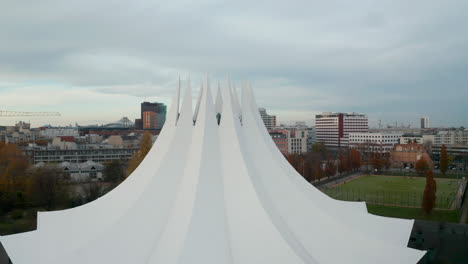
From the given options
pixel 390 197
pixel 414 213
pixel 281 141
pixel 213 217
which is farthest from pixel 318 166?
pixel 213 217

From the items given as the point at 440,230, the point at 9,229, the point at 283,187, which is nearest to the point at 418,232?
the point at 440,230

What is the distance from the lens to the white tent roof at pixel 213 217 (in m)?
8.66

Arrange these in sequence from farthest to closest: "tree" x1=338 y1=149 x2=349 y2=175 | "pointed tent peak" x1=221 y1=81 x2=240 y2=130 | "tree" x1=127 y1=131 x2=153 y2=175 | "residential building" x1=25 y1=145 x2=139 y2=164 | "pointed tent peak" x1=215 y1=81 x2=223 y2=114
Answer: "residential building" x1=25 y1=145 x2=139 y2=164, "tree" x1=338 y1=149 x2=349 y2=175, "tree" x1=127 y1=131 x2=153 y2=175, "pointed tent peak" x1=215 y1=81 x2=223 y2=114, "pointed tent peak" x1=221 y1=81 x2=240 y2=130

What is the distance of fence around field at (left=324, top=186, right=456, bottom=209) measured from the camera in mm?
25953

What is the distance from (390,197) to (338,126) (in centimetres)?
5547

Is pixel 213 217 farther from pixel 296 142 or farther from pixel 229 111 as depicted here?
pixel 296 142

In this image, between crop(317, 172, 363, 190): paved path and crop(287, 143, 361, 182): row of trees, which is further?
crop(287, 143, 361, 182): row of trees

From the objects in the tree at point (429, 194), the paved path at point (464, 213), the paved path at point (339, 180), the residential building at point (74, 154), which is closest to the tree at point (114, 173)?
the residential building at point (74, 154)

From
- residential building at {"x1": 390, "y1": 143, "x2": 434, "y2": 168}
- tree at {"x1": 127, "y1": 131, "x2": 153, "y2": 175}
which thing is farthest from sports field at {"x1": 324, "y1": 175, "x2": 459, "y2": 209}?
tree at {"x1": 127, "y1": 131, "x2": 153, "y2": 175}

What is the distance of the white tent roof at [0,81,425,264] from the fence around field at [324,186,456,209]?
590 inches

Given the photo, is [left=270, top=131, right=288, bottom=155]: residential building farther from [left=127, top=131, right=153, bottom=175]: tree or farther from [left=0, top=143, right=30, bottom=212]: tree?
[left=0, top=143, right=30, bottom=212]: tree

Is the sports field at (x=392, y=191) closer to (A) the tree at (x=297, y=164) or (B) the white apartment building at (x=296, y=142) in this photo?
(A) the tree at (x=297, y=164)

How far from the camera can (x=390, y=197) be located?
28219 mm

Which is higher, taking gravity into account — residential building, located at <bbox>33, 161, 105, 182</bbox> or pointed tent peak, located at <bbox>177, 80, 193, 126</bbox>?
pointed tent peak, located at <bbox>177, 80, 193, 126</bbox>
